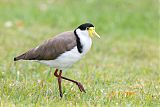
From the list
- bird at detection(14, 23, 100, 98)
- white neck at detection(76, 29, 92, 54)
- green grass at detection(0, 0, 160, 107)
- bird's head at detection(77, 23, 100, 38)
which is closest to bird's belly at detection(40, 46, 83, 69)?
bird at detection(14, 23, 100, 98)

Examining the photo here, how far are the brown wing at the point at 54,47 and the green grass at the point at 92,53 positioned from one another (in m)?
0.49

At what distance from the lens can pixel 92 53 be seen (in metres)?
12.9

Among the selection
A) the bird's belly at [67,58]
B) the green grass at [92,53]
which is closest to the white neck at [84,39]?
the bird's belly at [67,58]

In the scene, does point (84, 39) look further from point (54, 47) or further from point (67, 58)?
point (54, 47)

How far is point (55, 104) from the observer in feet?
21.0

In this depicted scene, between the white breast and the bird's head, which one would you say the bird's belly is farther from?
the bird's head

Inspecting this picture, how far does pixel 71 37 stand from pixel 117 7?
36.1 ft

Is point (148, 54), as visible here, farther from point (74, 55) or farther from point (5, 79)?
point (74, 55)

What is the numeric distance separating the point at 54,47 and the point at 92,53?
5860mm

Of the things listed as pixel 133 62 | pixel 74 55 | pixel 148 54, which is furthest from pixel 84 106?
pixel 148 54

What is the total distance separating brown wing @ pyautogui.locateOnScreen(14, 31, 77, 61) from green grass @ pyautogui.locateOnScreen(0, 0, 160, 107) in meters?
0.49

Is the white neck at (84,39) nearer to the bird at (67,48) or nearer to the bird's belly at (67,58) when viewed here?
the bird at (67,48)

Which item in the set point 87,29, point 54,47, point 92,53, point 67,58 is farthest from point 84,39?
point 92,53

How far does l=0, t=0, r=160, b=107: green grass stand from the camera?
708 centimetres
